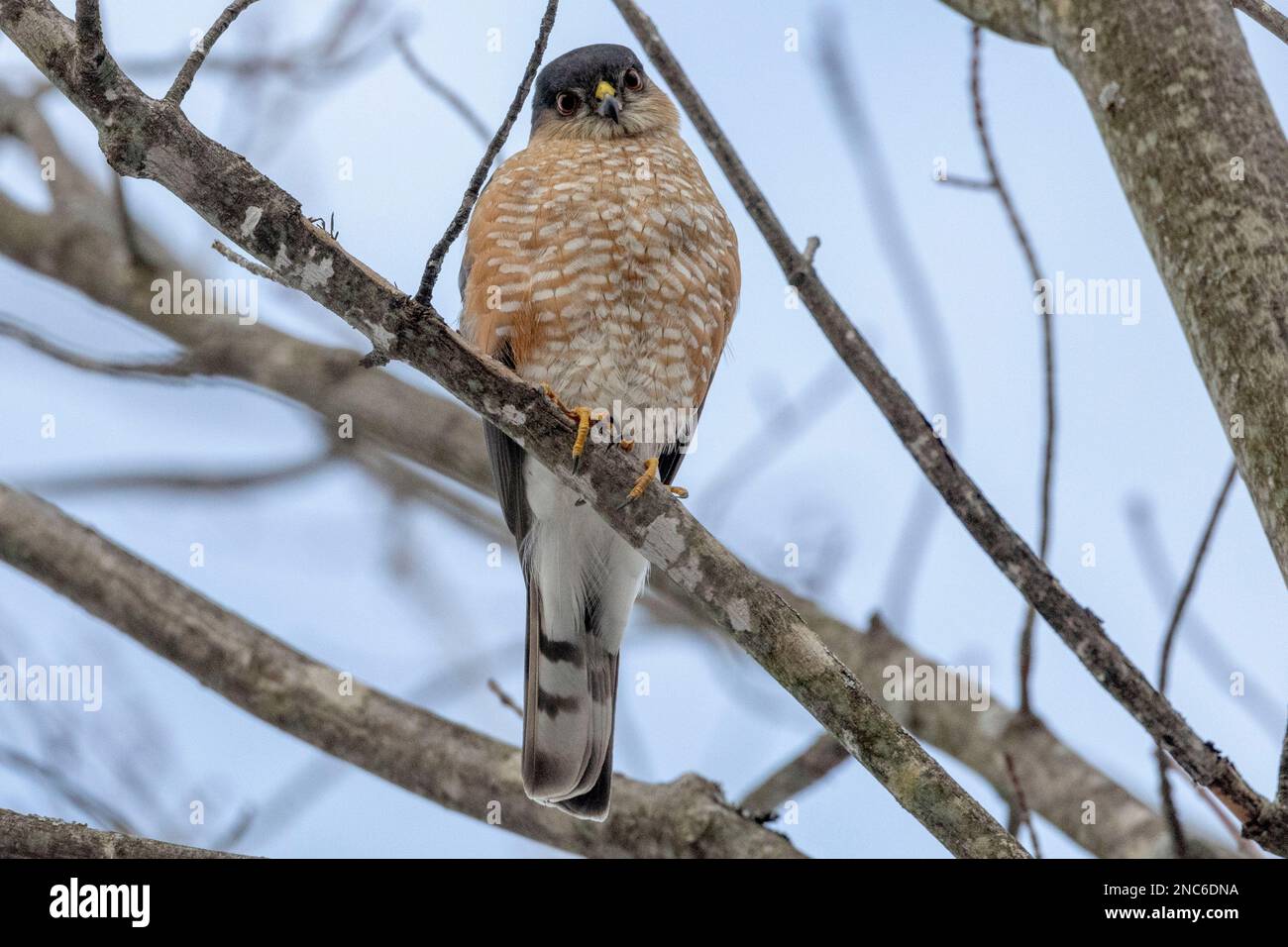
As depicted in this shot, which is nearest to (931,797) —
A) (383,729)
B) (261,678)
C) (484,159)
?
(484,159)

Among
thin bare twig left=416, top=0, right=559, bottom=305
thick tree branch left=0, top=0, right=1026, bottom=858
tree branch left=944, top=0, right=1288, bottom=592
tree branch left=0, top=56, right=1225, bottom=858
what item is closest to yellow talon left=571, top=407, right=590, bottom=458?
thick tree branch left=0, top=0, right=1026, bottom=858

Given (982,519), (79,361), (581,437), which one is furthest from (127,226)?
(982,519)

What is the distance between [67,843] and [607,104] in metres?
3.13

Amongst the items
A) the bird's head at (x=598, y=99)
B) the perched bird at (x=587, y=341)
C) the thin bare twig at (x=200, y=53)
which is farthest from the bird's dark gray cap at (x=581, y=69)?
the thin bare twig at (x=200, y=53)

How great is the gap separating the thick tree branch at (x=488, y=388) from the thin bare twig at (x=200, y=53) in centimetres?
3

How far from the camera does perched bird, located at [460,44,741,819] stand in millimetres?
4168

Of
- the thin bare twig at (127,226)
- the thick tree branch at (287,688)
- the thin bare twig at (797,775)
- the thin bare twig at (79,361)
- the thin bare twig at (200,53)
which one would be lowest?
the thin bare twig at (797,775)

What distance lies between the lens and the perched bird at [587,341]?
4168 mm

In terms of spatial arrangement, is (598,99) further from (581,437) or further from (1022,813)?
(1022,813)

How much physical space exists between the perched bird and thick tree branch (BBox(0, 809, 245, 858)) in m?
1.52

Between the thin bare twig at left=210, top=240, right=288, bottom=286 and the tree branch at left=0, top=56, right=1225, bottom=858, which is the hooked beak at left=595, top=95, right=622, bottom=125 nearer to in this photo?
the tree branch at left=0, top=56, right=1225, bottom=858

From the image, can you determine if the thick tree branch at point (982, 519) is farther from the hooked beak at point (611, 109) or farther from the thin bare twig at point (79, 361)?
the thin bare twig at point (79, 361)

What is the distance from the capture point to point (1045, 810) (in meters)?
4.44
